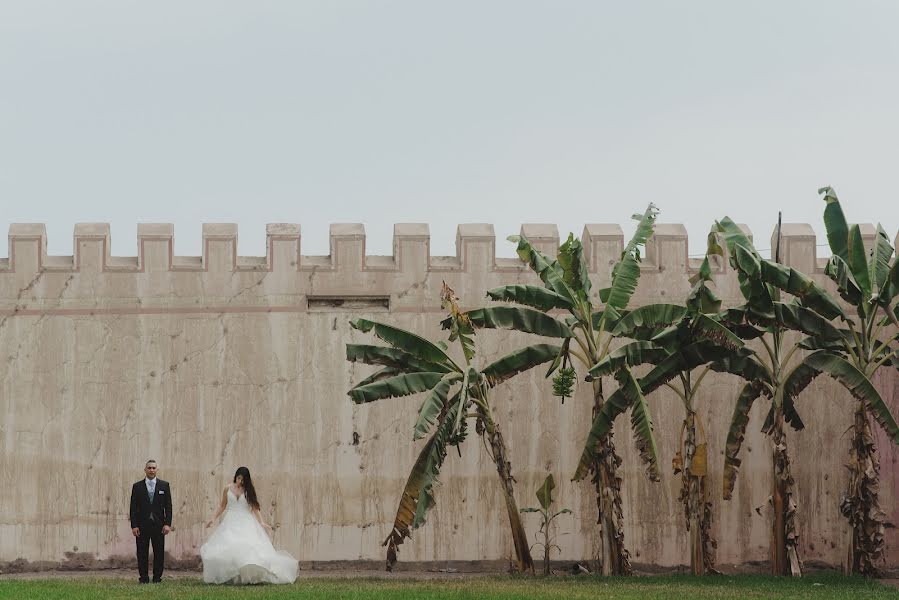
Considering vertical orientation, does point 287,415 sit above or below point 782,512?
above

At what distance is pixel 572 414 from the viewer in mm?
20469

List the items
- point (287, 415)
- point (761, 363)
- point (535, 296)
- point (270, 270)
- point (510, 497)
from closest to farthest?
point (535, 296) < point (510, 497) < point (761, 363) < point (287, 415) < point (270, 270)

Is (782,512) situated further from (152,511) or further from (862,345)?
(152,511)

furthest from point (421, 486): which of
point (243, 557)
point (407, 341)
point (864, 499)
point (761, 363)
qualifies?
point (864, 499)

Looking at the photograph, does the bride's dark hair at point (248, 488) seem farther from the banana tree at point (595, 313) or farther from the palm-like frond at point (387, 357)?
the banana tree at point (595, 313)

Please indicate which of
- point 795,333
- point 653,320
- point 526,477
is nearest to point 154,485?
point 526,477

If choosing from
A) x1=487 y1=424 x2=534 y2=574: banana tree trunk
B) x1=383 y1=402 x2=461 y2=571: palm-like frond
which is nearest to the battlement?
x1=487 y1=424 x2=534 y2=574: banana tree trunk

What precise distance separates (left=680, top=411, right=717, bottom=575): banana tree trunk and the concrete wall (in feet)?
2.61

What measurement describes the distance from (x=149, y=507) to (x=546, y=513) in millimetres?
4926

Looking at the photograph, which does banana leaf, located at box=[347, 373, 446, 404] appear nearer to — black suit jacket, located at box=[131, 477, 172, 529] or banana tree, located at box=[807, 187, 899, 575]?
black suit jacket, located at box=[131, 477, 172, 529]

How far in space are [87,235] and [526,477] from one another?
6.52m

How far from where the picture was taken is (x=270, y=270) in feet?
67.1

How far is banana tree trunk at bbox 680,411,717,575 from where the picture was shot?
19172 mm

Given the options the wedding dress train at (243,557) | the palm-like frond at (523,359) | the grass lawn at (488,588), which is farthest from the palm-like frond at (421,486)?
the wedding dress train at (243,557)
